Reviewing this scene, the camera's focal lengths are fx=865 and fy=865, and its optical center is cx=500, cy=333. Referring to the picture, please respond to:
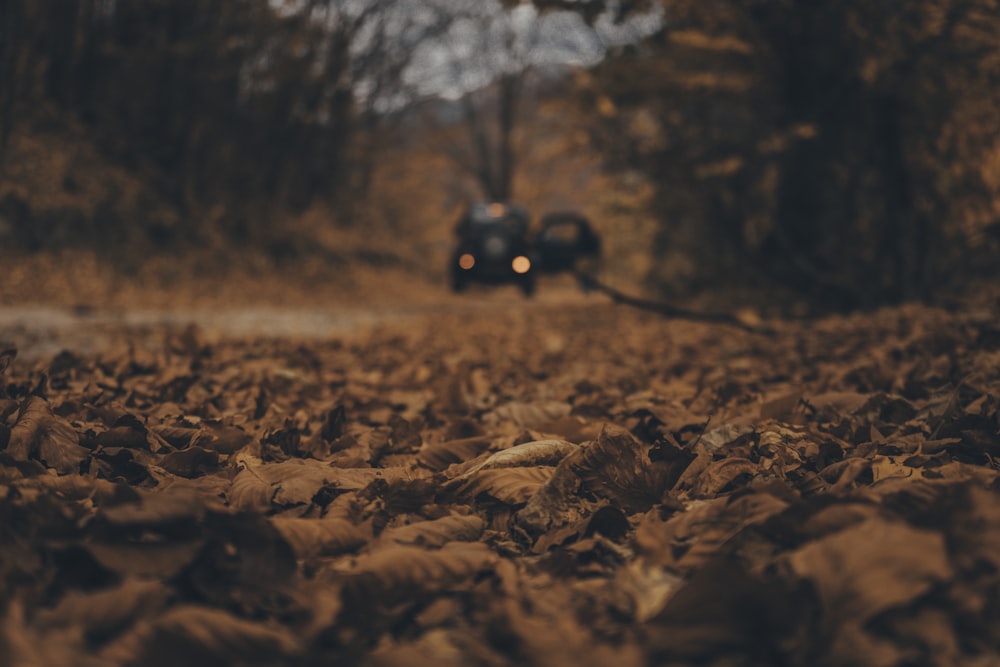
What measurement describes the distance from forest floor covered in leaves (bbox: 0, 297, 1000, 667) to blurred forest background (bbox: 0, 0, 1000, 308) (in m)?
4.45

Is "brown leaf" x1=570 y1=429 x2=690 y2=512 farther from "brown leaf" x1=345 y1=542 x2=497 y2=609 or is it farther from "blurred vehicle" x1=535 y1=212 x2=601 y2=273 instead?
"blurred vehicle" x1=535 y1=212 x2=601 y2=273

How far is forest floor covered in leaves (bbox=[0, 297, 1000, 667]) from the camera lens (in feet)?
3.96

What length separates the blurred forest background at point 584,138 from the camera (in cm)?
738

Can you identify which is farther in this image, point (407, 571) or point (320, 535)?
point (320, 535)

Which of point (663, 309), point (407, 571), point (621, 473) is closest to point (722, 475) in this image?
point (621, 473)

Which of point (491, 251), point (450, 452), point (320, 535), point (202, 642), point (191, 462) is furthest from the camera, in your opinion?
point (491, 251)

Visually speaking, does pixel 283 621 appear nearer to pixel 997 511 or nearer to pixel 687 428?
pixel 997 511

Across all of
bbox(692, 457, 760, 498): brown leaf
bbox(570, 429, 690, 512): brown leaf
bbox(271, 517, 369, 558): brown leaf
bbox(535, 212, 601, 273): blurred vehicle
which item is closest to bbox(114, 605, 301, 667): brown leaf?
bbox(271, 517, 369, 558): brown leaf

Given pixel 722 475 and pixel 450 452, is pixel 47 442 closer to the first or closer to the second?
pixel 450 452

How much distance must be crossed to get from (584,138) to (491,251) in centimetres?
276

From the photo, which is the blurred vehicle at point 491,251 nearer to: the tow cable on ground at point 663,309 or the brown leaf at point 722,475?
the tow cable on ground at point 663,309

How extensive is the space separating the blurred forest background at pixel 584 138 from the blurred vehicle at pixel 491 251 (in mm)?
1543

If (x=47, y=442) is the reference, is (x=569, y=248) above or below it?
above

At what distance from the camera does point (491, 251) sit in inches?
563
